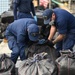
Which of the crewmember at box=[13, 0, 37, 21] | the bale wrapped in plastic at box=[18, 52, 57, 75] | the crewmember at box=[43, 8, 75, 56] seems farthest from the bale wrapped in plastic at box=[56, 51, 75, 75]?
the crewmember at box=[13, 0, 37, 21]

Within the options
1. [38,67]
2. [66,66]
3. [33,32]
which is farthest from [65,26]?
[38,67]

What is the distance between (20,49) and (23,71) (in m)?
0.96

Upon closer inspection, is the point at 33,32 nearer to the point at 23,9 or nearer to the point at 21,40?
the point at 21,40

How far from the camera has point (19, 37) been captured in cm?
524

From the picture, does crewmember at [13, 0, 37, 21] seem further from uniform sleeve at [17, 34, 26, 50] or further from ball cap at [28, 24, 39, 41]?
ball cap at [28, 24, 39, 41]

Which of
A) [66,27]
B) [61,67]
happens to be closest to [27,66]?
[61,67]

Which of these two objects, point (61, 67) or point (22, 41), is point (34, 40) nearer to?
point (22, 41)

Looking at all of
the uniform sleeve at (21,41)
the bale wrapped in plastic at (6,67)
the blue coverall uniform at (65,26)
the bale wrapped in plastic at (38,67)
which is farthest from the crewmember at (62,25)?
the bale wrapped in plastic at (6,67)

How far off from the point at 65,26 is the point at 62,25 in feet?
0.24

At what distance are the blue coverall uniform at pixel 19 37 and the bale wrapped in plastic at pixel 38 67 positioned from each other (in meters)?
0.69

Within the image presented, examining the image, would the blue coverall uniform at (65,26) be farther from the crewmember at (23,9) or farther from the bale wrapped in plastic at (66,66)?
the crewmember at (23,9)

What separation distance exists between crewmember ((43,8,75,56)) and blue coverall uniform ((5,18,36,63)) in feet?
1.00

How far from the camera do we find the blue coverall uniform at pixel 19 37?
5.24 metres

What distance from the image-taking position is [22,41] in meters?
5.26
